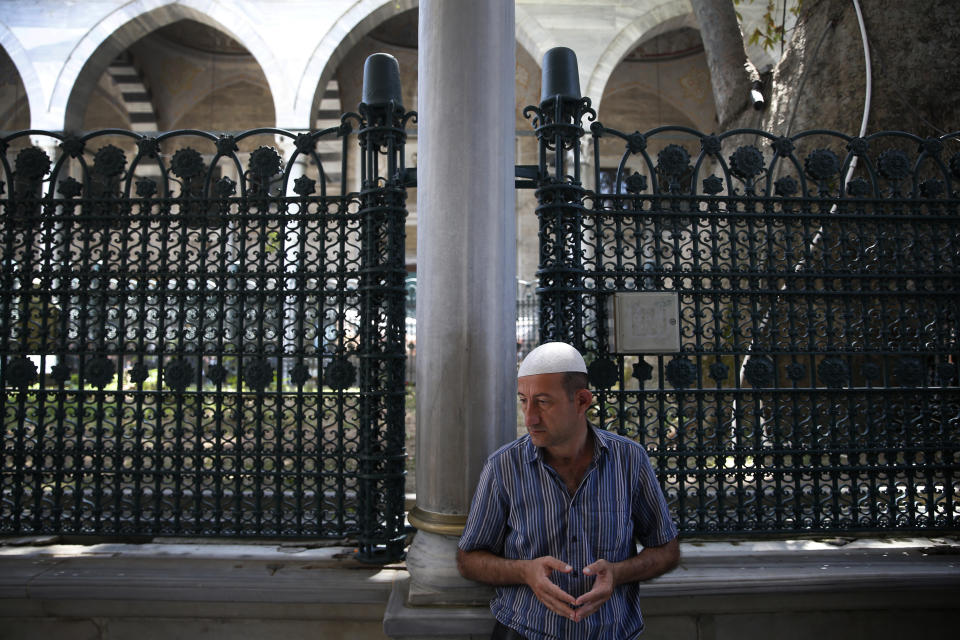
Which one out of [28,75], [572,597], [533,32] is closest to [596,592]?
[572,597]

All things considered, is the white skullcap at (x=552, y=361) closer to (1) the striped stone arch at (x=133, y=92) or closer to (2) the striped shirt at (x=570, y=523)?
(2) the striped shirt at (x=570, y=523)

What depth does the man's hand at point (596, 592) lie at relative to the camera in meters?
1.59

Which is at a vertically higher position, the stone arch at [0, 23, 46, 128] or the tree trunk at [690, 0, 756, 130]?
the stone arch at [0, 23, 46, 128]

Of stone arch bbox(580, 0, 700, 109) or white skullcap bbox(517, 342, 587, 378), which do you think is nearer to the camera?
white skullcap bbox(517, 342, 587, 378)

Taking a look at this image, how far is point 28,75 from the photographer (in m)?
12.6

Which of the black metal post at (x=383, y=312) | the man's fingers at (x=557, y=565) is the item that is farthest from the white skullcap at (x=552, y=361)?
the black metal post at (x=383, y=312)

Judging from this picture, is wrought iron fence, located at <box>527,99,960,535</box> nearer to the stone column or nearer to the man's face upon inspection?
the stone column

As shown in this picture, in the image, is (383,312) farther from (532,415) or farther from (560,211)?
(532,415)

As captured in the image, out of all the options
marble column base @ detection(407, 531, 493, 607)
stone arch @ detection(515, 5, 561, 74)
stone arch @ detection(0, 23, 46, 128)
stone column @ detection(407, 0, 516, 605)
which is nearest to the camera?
marble column base @ detection(407, 531, 493, 607)

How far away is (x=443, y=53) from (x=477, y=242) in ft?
2.78

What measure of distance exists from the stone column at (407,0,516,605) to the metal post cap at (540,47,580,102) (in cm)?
33

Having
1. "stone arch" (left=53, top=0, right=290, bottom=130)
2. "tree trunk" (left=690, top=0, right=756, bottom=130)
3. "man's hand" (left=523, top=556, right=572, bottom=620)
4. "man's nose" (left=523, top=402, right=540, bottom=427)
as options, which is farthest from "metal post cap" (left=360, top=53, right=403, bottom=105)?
"stone arch" (left=53, top=0, right=290, bottom=130)

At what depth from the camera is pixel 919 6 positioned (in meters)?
4.72

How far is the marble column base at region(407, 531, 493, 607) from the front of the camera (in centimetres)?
232
